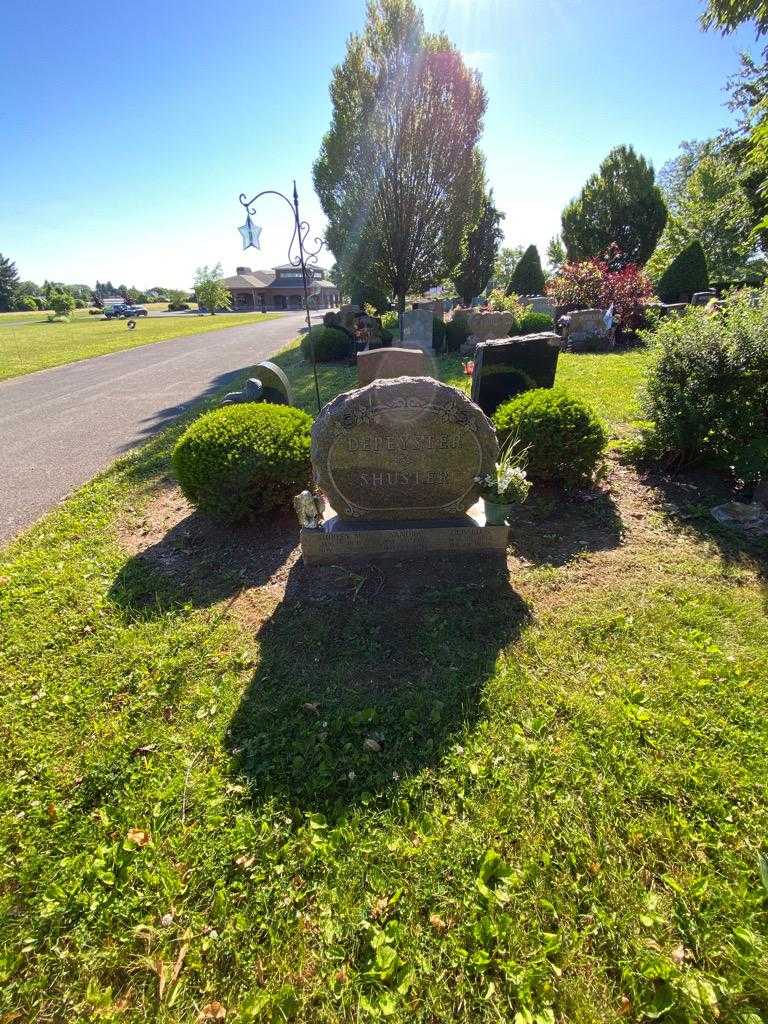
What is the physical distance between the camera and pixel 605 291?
52.3 ft

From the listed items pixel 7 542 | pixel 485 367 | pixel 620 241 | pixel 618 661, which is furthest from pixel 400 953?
pixel 620 241

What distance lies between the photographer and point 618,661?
10.6ft

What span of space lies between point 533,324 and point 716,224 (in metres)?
22.8

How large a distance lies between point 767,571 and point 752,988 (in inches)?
130

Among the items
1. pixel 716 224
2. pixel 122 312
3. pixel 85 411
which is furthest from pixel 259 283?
pixel 85 411

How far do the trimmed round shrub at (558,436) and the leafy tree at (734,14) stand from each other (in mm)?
7960

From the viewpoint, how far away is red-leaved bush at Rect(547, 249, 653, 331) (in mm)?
15453

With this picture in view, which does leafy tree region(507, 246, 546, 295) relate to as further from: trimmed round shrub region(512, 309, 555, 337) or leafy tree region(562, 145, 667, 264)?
trimmed round shrub region(512, 309, 555, 337)

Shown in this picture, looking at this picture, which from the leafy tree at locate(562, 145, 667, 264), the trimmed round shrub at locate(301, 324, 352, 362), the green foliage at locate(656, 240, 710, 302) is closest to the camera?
the trimmed round shrub at locate(301, 324, 352, 362)

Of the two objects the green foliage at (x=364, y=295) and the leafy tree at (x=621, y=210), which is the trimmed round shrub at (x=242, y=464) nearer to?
the green foliage at (x=364, y=295)

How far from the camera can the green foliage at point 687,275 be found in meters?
17.3

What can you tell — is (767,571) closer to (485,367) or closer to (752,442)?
(752,442)

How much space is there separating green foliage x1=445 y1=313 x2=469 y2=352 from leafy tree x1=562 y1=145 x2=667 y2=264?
1061 centimetres

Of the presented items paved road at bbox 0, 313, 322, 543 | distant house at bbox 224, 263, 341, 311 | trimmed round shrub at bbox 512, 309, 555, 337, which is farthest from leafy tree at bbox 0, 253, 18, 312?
trimmed round shrub at bbox 512, 309, 555, 337
